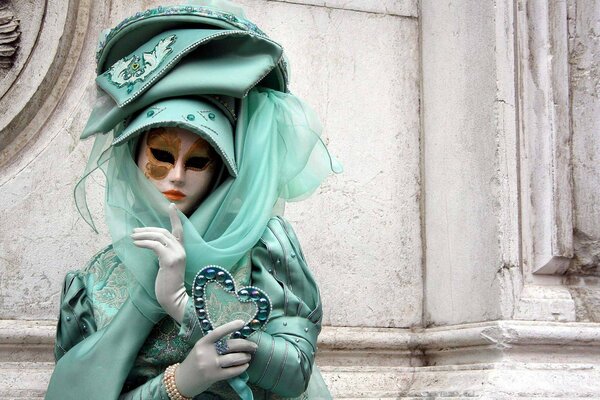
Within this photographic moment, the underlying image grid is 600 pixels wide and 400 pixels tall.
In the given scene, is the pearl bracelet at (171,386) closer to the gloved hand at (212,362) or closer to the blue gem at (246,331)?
the gloved hand at (212,362)

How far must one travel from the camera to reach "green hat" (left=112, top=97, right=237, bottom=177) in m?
2.27

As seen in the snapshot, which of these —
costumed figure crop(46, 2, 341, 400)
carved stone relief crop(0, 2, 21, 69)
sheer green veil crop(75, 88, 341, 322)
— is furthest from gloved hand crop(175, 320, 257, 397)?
carved stone relief crop(0, 2, 21, 69)

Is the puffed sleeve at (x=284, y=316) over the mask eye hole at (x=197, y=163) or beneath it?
beneath

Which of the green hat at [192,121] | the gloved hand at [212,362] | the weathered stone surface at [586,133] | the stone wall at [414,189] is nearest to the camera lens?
the gloved hand at [212,362]

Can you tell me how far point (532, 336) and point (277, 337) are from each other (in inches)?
33.8

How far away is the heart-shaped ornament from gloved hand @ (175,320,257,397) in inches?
1.2

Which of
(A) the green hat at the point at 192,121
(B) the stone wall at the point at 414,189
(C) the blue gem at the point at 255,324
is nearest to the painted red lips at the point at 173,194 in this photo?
(A) the green hat at the point at 192,121

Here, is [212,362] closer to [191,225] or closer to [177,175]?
[191,225]

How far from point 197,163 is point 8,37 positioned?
0.85 meters

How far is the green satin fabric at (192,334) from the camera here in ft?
7.27

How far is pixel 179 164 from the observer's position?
2.33 metres

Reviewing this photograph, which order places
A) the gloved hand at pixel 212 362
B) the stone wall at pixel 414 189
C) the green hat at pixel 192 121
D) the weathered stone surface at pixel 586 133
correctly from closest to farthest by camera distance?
the gloved hand at pixel 212 362 → the green hat at pixel 192 121 → the stone wall at pixel 414 189 → the weathered stone surface at pixel 586 133

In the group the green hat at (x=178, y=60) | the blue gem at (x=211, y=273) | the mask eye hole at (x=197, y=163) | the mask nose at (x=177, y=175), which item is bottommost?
the blue gem at (x=211, y=273)

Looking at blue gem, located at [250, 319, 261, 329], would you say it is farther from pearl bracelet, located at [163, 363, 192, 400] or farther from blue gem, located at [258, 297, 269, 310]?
pearl bracelet, located at [163, 363, 192, 400]
